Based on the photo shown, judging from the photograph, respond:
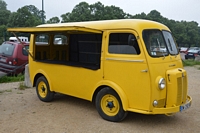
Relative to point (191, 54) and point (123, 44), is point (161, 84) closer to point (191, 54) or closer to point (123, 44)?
point (123, 44)

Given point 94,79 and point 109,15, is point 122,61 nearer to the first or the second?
point 94,79

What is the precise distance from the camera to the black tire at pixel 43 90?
7.59m

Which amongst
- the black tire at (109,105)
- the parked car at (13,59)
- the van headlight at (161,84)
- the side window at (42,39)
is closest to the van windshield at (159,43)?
the van headlight at (161,84)

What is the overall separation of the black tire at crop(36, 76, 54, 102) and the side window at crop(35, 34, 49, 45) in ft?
3.58

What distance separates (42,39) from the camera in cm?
812

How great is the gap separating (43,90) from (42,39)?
5.14 ft

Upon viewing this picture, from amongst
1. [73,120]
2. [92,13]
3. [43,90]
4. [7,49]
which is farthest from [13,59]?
[92,13]

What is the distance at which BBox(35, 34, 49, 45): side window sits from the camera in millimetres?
7907

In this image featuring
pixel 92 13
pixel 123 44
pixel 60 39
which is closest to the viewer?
pixel 123 44

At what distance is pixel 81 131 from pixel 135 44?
213 centimetres

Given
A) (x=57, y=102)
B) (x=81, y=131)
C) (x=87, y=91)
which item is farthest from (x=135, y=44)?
(x=57, y=102)

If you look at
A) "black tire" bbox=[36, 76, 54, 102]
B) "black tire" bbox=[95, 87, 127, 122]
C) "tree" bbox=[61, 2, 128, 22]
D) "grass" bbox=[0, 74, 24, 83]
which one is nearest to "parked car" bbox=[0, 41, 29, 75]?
"grass" bbox=[0, 74, 24, 83]

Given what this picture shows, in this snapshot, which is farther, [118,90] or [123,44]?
[123,44]

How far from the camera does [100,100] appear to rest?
6152mm
